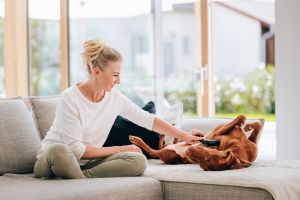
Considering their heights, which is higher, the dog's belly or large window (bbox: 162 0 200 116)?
large window (bbox: 162 0 200 116)

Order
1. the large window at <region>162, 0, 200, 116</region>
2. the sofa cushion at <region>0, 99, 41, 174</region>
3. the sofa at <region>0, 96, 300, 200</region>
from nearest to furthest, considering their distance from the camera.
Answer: the sofa at <region>0, 96, 300, 200</region>, the sofa cushion at <region>0, 99, 41, 174</region>, the large window at <region>162, 0, 200, 116</region>

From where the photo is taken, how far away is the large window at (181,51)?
5.61 meters

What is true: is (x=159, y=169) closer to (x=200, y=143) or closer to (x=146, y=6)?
(x=200, y=143)

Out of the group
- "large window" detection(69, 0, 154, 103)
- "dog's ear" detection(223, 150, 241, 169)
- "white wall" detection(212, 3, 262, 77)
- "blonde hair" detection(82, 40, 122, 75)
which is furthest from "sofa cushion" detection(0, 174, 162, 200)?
"large window" detection(69, 0, 154, 103)

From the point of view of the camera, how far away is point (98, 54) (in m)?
3.26

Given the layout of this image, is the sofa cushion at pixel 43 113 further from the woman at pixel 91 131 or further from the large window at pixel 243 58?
the large window at pixel 243 58

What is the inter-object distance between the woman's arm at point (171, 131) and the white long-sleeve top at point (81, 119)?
8.0 inches

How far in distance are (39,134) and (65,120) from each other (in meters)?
0.44

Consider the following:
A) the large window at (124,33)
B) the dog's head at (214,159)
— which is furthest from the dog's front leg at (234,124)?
the large window at (124,33)

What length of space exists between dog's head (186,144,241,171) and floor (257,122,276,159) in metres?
1.97

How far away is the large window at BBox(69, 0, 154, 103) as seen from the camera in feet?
19.6

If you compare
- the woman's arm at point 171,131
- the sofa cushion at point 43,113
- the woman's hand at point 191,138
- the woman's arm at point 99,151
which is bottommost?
the woman's arm at point 99,151

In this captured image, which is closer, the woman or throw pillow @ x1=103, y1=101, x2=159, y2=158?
the woman

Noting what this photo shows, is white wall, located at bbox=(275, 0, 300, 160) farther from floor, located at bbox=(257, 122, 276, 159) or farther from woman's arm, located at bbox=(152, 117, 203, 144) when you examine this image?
woman's arm, located at bbox=(152, 117, 203, 144)
